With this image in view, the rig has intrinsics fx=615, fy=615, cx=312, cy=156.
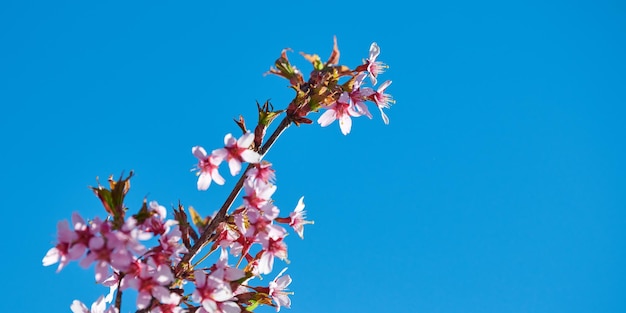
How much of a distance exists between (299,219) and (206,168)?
0.36 m

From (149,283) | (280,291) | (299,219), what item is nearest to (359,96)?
(299,219)

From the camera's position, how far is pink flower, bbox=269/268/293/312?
6.90 feet

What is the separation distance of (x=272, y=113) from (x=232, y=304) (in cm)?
65

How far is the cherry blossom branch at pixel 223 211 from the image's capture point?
76.3 inches

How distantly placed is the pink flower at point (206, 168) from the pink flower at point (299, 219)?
27cm

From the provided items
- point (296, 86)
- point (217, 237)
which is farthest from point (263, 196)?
point (296, 86)

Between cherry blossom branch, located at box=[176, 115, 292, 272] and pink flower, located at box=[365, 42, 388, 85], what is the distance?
410 mm

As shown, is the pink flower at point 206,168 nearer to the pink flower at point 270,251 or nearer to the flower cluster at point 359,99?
the pink flower at point 270,251

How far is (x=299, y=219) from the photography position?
210 centimetres

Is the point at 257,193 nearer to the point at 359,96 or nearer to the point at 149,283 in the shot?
the point at 149,283

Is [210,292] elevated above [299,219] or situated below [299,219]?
below

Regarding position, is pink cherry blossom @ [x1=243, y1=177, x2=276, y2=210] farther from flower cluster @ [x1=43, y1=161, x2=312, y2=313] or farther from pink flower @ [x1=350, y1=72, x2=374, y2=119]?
pink flower @ [x1=350, y1=72, x2=374, y2=119]

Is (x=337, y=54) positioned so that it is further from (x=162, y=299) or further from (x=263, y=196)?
(x=162, y=299)

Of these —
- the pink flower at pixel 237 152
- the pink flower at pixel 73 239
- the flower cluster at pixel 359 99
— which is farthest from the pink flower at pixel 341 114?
the pink flower at pixel 73 239
